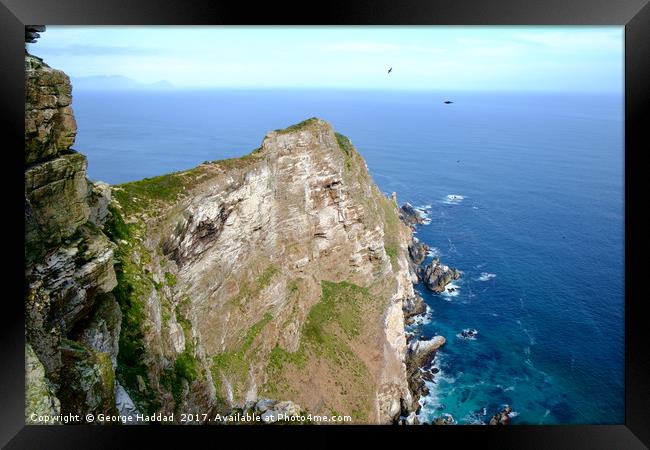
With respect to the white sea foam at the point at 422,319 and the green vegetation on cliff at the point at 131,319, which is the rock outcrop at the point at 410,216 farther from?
the green vegetation on cliff at the point at 131,319

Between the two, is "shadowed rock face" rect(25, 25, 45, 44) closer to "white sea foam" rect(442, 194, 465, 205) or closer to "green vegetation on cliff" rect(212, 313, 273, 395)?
"green vegetation on cliff" rect(212, 313, 273, 395)

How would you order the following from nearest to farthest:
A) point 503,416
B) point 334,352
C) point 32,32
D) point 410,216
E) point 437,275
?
point 32,32
point 334,352
point 503,416
point 437,275
point 410,216

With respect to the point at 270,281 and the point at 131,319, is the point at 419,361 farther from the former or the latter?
the point at 131,319

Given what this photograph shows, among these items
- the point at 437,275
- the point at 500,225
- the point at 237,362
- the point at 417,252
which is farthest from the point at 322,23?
the point at 500,225

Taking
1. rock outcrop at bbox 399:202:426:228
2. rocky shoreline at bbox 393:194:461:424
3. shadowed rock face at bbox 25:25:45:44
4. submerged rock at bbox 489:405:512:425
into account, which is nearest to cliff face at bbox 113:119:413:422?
rocky shoreline at bbox 393:194:461:424

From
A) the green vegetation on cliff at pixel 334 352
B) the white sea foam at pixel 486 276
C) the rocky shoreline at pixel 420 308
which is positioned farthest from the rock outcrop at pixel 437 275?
the green vegetation on cliff at pixel 334 352

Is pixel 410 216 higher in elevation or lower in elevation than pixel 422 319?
higher
